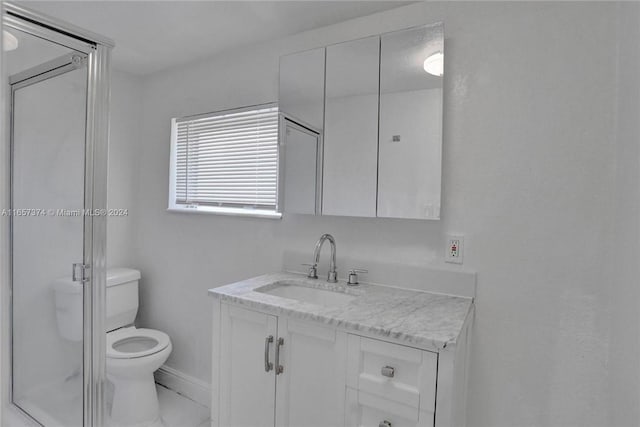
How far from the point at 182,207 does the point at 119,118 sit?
2.58ft

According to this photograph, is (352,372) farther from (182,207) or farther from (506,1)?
(182,207)

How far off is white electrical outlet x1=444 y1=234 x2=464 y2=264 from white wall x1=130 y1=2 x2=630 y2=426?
0.03 meters

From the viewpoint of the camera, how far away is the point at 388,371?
1.15m

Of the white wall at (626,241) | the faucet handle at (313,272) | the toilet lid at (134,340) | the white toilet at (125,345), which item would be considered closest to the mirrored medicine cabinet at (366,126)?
the faucet handle at (313,272)

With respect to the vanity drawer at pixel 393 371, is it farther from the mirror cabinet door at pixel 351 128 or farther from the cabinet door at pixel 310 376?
the mirror cabinet door at pixel 351 128

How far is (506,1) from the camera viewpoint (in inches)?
58.1

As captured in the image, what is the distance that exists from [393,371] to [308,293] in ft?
2.30

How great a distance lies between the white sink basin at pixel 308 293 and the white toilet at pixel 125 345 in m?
0.77

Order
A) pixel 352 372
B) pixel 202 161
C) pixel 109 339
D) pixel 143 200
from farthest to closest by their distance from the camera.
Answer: pixel 143 200
pixel 202 161
pixel 109 339
pixel 352 372

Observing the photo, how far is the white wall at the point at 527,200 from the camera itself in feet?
4.37

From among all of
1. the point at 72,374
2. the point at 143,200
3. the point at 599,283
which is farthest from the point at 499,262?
the point at 143,200

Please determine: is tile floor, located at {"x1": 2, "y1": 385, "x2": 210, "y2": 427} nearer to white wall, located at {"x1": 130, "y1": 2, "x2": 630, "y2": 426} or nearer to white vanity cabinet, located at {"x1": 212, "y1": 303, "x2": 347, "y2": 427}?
white vanity cabinet, located at {"x1": 212, "y1": 303, "x2": 347, "y2": 427}

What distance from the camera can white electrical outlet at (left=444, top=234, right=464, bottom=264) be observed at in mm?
1554

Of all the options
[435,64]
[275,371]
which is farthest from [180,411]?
[435,64]
